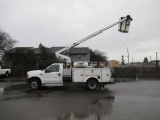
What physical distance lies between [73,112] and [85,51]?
Answer: 166ft

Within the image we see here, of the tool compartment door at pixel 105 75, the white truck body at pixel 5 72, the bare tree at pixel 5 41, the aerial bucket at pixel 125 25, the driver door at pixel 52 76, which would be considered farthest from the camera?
the bare tree at pixel 5 41

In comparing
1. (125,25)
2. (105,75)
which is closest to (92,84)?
(105,75)

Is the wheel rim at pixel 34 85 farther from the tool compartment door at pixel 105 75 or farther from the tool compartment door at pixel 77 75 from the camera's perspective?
the tool compartment door at pixel 105 75

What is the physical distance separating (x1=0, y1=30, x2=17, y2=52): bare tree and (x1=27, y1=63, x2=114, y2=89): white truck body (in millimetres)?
25271

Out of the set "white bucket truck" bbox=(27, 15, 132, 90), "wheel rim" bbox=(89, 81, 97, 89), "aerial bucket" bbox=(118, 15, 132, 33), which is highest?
"aerial bucket" bbox=(118, 15, 132, 33)

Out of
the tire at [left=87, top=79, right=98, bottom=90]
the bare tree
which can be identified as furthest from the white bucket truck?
the bare tree

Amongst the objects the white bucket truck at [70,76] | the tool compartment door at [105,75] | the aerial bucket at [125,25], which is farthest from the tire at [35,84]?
the aerial bucket at [125,25]

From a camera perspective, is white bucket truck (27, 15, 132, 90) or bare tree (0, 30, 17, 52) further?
bare tree (0, 30, 17, 52)

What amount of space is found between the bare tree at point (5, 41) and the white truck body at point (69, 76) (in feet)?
82.9

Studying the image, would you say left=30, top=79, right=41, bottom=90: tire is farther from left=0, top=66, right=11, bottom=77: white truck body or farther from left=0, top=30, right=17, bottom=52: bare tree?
left=0, top=30, right=17, bottom=52: bare tree

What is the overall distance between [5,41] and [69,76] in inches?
1060

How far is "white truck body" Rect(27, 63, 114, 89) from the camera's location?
16.8m

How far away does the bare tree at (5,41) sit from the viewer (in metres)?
40.0

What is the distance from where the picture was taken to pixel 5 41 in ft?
133
